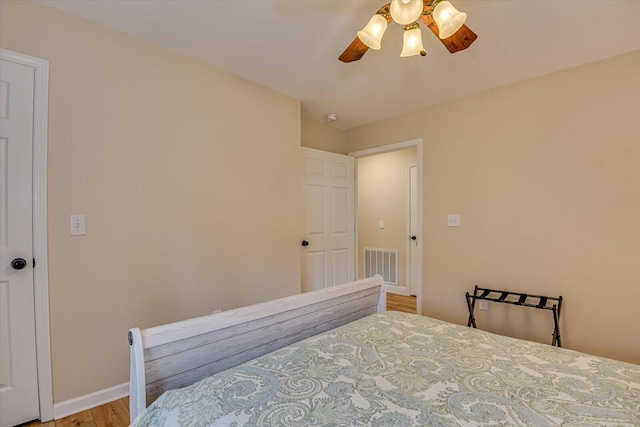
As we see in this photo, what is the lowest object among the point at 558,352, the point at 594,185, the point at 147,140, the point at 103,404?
the point at 103,404

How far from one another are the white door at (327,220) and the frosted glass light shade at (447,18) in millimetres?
1944

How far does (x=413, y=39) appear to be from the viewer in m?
1.57

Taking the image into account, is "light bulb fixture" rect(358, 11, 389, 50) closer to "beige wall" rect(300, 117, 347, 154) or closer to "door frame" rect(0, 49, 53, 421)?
"door frame" rect(0, 49, 53, 421)

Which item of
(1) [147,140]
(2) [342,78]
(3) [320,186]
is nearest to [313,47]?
(2) [342,78]

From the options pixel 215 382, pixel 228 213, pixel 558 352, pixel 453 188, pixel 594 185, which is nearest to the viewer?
pixel 215 382

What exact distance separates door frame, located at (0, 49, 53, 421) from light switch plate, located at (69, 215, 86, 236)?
0.11 metres

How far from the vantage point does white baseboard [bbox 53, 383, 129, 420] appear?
1.72 m

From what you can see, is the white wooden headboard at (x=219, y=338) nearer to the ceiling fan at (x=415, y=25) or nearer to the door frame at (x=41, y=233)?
the door frame at (x=41, y=233)

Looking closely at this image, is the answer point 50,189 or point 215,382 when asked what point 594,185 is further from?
point 50,189

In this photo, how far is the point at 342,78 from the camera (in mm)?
2518

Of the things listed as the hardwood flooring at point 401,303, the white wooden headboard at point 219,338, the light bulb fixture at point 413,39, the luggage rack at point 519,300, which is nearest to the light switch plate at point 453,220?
the luggage rack at point 519,300

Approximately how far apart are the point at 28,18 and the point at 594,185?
12.0 feet

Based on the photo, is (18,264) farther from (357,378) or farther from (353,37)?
(353,37)

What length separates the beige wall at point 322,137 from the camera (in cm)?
347
